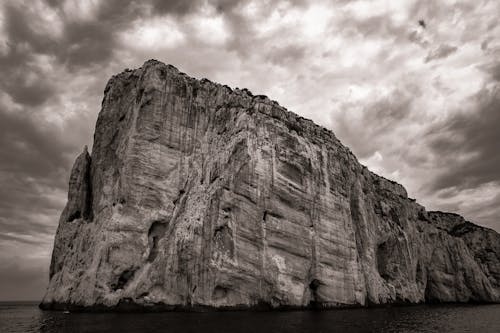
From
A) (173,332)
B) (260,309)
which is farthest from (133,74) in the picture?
(173,332)

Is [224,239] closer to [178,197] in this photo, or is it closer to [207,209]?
[207,209]

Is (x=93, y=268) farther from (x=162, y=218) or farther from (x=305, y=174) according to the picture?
(x=305, y=174)

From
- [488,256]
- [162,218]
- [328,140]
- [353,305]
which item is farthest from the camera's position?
[488,256]

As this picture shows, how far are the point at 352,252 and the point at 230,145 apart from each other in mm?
26298

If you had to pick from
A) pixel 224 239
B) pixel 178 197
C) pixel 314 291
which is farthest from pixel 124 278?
pixel 314 291

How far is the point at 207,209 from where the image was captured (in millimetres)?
51750

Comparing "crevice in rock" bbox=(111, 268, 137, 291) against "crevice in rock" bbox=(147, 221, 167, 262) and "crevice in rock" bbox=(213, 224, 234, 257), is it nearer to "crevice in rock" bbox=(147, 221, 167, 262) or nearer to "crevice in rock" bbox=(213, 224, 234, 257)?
"crevice in rock" bbox=(147, 221, 167, 262)

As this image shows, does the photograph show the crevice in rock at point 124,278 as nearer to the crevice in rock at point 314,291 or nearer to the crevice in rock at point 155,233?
the crevice in rock at point 155,233

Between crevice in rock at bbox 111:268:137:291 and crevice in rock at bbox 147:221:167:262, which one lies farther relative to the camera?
crevice in rock at bbox 147:221:167:262

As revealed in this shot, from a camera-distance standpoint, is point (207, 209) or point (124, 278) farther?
point (207, 209)

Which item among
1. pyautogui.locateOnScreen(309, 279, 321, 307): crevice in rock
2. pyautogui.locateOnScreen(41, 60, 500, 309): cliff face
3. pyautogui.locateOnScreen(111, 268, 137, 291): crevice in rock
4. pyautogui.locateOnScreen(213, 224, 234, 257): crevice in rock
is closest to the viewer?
pyautogui.locateOnScreen(41, 60, 500, 309): cliff face

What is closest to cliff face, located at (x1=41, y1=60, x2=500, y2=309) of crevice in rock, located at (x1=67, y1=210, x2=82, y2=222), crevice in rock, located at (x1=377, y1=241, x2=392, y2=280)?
crevice in rock, located at (x1=67, y1=210, x2=82, y2=222)

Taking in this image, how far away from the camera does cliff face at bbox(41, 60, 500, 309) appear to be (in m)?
49.2

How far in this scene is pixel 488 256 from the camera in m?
116
